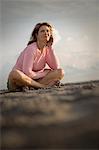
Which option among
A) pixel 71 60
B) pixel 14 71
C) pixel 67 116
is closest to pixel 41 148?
pixel 67 116

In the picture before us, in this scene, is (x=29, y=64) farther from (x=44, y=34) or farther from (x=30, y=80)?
(x=44, y=34)

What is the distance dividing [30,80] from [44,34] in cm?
36

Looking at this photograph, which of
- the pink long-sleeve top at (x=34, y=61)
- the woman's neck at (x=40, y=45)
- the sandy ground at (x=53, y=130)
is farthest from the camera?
the woman's neck at (x=40, y=45)

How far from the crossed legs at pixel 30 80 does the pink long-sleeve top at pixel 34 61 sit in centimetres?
4

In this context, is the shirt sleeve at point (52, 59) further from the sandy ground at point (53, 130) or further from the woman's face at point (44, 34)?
the sandy ground at point (53, 130)

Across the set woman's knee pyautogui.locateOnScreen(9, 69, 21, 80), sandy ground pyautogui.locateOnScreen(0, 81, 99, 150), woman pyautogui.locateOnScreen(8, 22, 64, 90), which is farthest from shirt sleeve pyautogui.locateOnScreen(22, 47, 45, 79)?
sandy ground pyautogui.locateOnScreen(0, 81, 99, 150)

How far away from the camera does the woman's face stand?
7.27 feet

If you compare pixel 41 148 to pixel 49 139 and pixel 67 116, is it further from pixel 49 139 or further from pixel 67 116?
pixel 67 116

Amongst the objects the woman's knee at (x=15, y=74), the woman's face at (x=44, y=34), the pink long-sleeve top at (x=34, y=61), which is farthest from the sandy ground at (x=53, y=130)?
the woman's face at (x=44, y=34)

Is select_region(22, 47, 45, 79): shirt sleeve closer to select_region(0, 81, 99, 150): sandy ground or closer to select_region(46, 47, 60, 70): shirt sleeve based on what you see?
select_region(46, 47, 60, 70): shirt sleeve

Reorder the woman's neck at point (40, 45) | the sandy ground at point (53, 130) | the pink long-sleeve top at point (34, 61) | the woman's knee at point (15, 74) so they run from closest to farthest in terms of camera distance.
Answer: the sandy ground at point (53, 130), the woman's knee at point (15, 74), the pink long-sleeve top at point (34, 61), the woman's neck at point (40, 45)

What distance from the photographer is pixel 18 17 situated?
9.44 feet

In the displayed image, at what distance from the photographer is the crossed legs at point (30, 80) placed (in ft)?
6.66

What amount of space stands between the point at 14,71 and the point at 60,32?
3.32 feet
